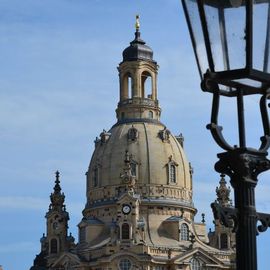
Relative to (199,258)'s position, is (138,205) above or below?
above

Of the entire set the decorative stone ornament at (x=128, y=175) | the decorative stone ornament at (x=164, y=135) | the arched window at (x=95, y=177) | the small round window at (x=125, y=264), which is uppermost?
the decorative stone ornament at (x=164, y=135)

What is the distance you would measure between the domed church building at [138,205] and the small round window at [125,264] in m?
0.03

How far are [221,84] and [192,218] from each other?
9011 cm

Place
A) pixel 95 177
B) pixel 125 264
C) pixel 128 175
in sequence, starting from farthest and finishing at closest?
pixel 95 177, pixel 128 175, pixel 125 264

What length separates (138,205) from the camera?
302ft

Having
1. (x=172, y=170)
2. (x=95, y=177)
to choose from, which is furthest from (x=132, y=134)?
(x=95, y=177)

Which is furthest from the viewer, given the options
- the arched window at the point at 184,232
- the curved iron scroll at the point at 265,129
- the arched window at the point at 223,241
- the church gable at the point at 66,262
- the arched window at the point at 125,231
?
the arched window at the point at 223,241

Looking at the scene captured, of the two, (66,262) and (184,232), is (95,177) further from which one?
(184,232)

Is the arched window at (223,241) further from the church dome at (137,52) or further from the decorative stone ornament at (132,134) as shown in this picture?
the church dome at (137,52)

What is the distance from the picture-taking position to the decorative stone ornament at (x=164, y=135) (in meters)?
95.7

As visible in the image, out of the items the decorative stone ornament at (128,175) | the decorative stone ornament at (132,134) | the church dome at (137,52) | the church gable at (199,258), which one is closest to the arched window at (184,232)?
the church gable at (199,258)

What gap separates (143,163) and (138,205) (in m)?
4.41

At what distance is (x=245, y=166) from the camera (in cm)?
840

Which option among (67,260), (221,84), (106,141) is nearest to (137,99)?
(106,141)
